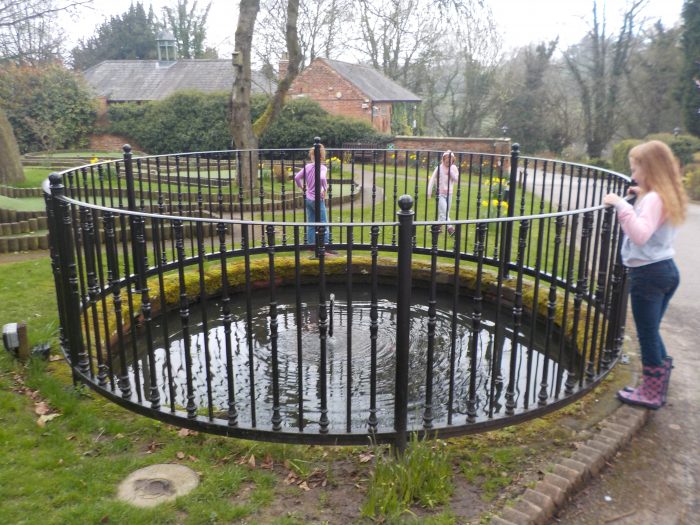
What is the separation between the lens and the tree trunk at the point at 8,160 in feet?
44.9

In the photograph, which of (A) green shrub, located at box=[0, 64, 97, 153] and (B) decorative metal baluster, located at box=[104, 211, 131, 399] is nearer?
(B) decorative metal baluster, located at box=[104, 211, 131, 399]

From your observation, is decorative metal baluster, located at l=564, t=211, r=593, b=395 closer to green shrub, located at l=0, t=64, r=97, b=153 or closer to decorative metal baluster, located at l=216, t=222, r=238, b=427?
decorative metal baluster, located at l=216, t=222, r=238, b=427

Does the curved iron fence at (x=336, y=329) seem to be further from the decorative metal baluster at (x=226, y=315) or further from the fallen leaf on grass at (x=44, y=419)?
the fallen leaf on grass at (x=44, y=419)

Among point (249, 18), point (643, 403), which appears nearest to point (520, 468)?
point (643, 403)

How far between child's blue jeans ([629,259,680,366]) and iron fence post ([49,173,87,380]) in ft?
12.6

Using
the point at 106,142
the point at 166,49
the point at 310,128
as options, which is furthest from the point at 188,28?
the point at 310,128

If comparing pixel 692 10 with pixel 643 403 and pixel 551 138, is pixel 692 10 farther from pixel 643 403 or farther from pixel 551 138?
pixel 643 403

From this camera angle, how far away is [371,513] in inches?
112

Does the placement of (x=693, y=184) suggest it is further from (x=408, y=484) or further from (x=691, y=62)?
(x=408, y=484)

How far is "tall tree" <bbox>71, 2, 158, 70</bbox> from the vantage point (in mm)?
46156


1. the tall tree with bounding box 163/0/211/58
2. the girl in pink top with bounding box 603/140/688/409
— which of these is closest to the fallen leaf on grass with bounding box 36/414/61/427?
the girl in pink top with bounding box 603/140/688/409

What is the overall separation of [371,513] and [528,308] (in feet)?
13.0

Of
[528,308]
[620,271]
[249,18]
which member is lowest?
[528,308]

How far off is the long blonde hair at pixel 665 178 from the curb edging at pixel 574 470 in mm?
1316
